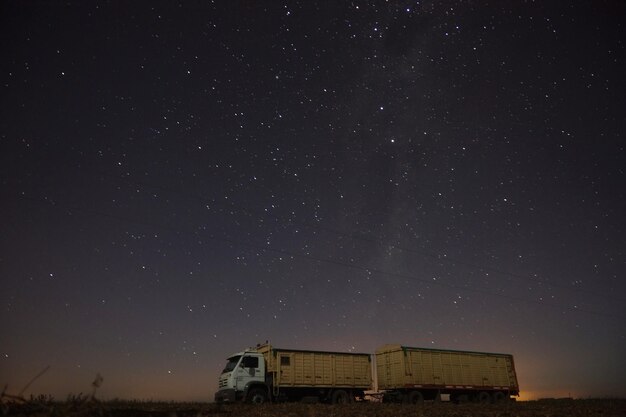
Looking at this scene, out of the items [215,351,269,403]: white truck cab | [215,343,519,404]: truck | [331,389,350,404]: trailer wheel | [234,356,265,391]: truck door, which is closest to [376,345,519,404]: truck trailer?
[215,343,519,404]: truck

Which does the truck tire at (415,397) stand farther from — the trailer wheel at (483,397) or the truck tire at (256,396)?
the truck tire at (256,396)

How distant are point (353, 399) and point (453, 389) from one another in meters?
6.92

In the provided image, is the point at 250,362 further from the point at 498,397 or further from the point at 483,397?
the point at 498,397

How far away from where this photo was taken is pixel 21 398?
6.77 meters

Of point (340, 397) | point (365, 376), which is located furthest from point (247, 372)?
point (365, 376)

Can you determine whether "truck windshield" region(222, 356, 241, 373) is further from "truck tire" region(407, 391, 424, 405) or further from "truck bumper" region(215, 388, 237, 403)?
"truck tire" region(407, 391, 424, 405)

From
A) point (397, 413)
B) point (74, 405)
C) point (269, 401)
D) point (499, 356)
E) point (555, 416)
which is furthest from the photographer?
point (499, 356)

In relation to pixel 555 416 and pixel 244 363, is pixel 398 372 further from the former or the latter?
pixel 555 416

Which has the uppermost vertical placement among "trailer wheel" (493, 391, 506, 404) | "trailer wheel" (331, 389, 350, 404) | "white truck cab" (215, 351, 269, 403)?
"white truck cab" (215, 351, 269, 403)

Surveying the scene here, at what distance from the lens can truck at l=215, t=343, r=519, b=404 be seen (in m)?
22.3

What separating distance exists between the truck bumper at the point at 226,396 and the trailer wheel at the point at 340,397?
18.7 ft

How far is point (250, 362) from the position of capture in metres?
22.5

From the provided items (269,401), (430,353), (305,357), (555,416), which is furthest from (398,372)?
(555,416)

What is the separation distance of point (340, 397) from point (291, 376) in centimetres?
325
